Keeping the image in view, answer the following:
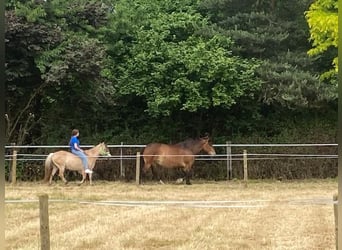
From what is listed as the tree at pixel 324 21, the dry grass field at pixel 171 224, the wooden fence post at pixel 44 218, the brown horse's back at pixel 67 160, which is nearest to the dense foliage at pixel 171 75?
the brown horse's back at pixel 67 160

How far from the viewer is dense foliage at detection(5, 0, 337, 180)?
15031 millimetres

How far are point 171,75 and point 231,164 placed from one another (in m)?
2.72

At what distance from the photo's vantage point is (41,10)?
14.5 metres

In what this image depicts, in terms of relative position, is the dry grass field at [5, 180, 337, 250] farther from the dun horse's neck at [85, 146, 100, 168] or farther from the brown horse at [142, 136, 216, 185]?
the brown horse at [142, 136, 216, 185]

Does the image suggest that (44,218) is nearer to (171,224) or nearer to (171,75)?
(171,224)

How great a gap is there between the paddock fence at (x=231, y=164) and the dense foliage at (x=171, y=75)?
546 millimetres

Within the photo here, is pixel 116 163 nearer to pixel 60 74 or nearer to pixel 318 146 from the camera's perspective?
pixel 60 74

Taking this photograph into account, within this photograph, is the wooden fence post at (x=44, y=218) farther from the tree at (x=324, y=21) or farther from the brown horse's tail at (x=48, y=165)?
the brown horse's tail at (x=48, y=165)

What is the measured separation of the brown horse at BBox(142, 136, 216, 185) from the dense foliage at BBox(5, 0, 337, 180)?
1.28 meters

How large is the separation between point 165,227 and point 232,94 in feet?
28.9

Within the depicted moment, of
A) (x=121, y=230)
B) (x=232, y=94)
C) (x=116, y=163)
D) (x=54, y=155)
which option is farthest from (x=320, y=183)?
(x=121, y=230)

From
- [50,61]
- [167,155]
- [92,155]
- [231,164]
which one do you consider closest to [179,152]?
[167,155]

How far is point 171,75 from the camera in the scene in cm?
1582

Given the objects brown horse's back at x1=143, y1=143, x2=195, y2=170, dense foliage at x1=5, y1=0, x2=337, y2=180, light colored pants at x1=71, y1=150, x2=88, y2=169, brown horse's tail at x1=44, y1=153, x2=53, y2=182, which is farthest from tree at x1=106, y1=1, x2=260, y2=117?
brown horse's tail at x1=44, y1=153, x2=53, y2=182
